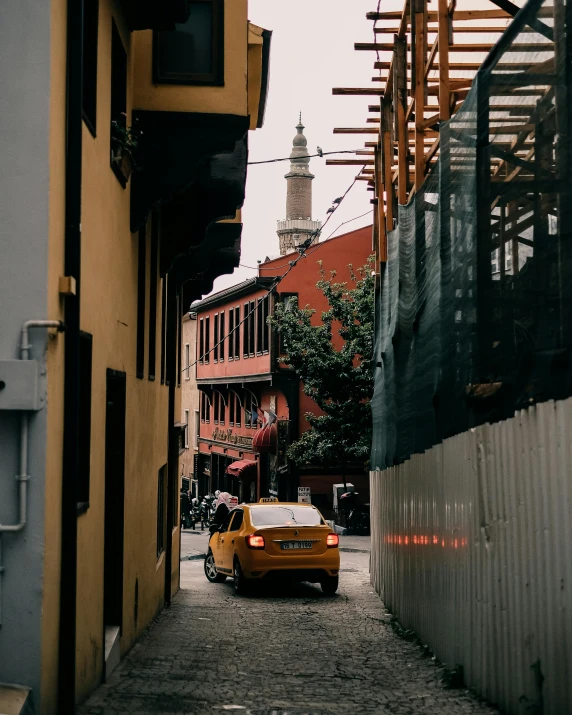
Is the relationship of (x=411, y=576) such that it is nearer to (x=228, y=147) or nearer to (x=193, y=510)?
(x=228, y=147)

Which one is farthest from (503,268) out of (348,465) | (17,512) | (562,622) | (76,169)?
(348,465)

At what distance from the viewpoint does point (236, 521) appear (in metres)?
18.2

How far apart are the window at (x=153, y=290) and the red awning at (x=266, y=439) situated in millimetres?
24751

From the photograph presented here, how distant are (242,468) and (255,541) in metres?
25.2

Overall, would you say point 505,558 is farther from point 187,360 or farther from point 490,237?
point 187,360

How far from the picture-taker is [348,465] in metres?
38.6

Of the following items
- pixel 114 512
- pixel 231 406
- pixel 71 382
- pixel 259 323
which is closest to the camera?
pixel 71 382

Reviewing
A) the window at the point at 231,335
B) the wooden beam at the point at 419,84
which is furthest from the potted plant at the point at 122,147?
the window at the point at 231,335

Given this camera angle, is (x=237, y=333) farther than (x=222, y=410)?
No

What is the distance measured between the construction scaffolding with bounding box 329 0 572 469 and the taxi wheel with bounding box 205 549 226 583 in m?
8.03

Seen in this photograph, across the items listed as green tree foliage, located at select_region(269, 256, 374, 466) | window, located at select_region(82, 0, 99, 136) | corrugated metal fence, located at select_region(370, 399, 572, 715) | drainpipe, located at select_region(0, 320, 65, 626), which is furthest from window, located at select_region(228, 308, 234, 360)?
drainpipe, located at select_region(0, 320, 65, 626)

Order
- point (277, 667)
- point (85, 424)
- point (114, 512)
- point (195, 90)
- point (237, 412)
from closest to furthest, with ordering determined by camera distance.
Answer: point (85, 424)
point (277, 667)
point (114, 512)
point (195, 90)
point (237, 412)

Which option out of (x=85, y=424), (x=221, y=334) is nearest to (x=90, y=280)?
(x=85, y=424)

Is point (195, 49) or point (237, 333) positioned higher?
point (237, 333)
